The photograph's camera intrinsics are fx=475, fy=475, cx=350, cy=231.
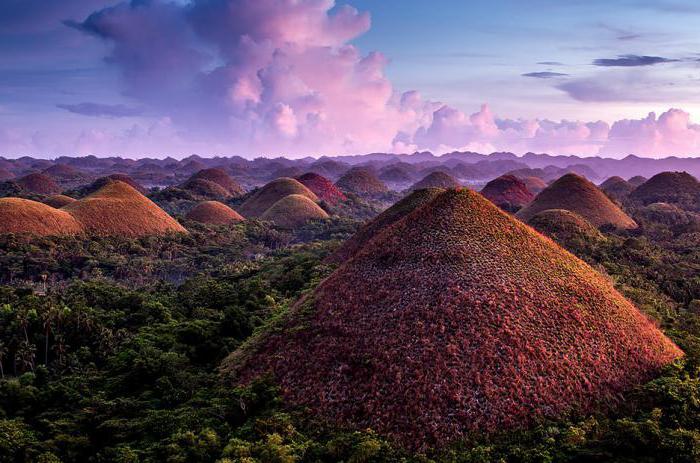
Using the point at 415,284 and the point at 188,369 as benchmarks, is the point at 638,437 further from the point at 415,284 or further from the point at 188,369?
the point at 188,369

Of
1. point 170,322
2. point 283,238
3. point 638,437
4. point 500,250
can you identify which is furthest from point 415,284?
point 283,238

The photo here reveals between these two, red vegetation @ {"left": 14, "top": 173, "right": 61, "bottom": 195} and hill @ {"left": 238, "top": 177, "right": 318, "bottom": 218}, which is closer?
hill @ {"left": 238, "top": 177, "right": 318, "bottom": 218}

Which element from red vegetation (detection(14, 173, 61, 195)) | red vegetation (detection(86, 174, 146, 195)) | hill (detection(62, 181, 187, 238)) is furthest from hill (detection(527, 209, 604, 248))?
red vegetation (detection(14, 173, 61, 195))

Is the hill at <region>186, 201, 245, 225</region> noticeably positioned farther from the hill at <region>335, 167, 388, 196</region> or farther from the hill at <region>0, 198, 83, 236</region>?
the hill at <region>335, 167, 388, 196</region>

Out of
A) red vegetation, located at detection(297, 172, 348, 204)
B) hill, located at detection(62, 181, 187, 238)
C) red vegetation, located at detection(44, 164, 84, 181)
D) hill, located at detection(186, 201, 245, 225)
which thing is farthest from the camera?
red vegetation, located at detection(44, 164, 84, 181)

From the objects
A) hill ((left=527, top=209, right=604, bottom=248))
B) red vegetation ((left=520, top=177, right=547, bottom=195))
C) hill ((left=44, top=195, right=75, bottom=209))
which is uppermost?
Answer: hill ((left=44, top=195, right=75, bottom=209))

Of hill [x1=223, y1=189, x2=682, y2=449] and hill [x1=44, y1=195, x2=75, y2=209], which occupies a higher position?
hill [x1=44, y1=195, x2=75, y2=209]

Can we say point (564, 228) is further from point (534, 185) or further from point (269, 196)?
point (534, 185)
